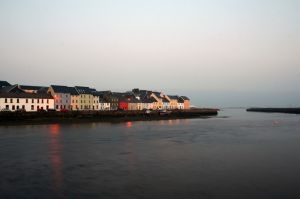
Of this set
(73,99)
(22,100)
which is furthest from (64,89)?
(22,100)

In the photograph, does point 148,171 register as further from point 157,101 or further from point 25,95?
point 157,101

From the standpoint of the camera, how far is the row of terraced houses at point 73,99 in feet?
299

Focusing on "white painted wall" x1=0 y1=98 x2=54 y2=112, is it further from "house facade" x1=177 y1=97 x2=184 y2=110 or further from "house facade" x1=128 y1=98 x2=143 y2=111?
"house facade" x1=177 y1=97 x2=184 y2=110

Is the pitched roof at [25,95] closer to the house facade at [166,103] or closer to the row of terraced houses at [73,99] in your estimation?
the row of terraced houses at [73,99]

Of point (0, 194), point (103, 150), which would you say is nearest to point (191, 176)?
point (0, 194)

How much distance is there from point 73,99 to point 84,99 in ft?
16.5

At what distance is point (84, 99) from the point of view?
119m

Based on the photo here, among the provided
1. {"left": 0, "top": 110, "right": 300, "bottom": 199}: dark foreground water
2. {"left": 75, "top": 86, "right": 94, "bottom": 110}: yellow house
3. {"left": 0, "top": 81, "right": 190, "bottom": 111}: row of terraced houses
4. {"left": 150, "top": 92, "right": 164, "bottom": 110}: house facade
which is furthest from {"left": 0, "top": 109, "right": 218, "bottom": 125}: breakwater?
{"left": 150, "top": 92, "right": 164, "bottom": 110}: house facade

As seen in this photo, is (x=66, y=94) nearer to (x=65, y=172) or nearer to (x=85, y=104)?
(x=85, y=104)

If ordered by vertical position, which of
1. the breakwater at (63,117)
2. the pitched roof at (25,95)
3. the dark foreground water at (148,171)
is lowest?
the dark foreground water at (148,171)

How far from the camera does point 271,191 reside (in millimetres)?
17328

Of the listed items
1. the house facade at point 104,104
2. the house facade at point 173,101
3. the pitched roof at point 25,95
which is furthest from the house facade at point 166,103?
the pitched roof at point 25,95

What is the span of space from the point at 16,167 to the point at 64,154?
635 centimetres

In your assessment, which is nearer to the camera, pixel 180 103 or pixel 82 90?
pixel 82 90
